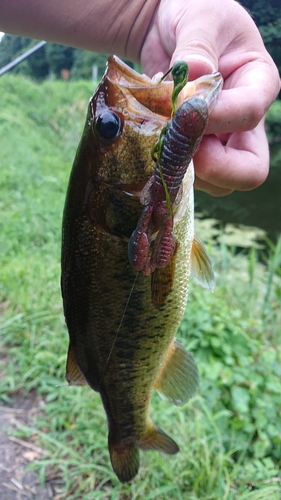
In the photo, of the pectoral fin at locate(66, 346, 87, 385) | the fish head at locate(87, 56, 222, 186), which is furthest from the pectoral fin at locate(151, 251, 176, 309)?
the pectoral fin at locate(66, 346, 87, 385)

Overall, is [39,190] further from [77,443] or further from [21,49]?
[77,443]

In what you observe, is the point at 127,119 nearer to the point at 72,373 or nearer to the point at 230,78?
the point at 230,78

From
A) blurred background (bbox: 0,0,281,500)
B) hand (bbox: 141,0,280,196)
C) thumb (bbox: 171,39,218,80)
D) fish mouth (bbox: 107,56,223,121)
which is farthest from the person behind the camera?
blurred background (bbox: 0,0,281,500)

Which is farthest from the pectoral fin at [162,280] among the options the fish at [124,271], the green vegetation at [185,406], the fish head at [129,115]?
the green vegetation at [185,406]

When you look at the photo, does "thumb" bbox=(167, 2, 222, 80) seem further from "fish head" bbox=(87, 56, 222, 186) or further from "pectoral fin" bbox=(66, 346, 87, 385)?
"pectoral fin" bbox=(66, 346, 87, 385)

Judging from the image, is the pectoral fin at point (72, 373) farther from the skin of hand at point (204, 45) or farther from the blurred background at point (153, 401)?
the skin of hand at point (204, 45)

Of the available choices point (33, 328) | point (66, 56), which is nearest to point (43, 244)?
point (33, 328)
